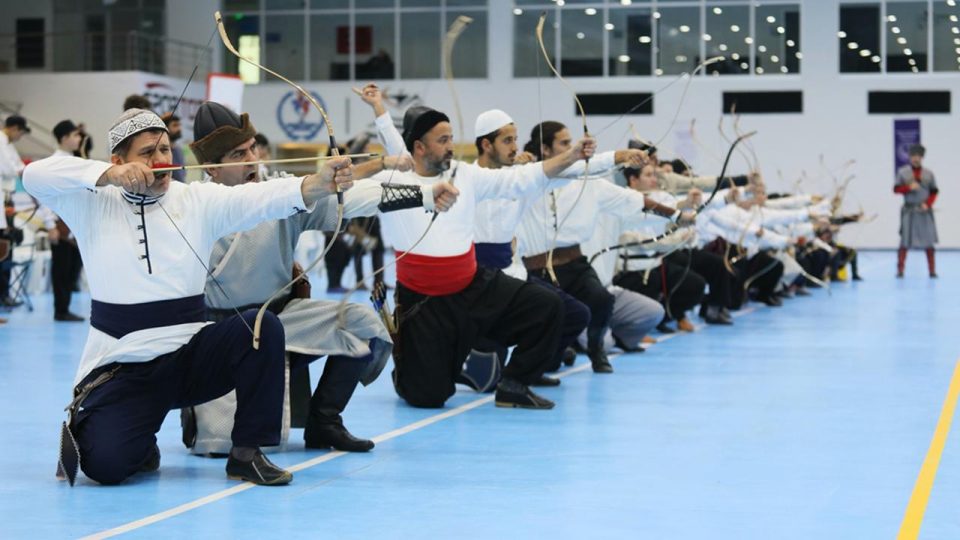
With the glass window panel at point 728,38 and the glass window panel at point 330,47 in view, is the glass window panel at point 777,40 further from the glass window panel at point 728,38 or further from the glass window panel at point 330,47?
the glass window panel at point 330,47

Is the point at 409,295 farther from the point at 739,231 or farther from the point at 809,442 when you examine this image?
the point at 739,231

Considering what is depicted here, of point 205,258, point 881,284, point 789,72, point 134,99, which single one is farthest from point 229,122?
point 789,72

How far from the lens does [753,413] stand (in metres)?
6.05

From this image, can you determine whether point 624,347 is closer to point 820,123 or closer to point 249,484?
point 249,484

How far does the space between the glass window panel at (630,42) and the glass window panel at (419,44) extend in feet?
10.7

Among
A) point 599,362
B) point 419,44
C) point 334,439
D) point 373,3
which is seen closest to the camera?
point 334,439

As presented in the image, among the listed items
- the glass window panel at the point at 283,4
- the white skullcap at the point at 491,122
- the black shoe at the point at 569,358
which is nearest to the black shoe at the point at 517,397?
the white skullcap at the point at 491,122

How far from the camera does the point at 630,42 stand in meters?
26.3

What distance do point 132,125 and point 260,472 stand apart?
1139 mm

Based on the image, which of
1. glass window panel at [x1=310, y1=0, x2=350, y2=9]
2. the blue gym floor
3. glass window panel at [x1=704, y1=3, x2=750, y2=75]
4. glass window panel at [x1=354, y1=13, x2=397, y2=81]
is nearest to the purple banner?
glass window panel at [x1=704, y1=3, x2=750, y2=75]

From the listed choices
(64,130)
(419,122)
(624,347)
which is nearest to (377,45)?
(64,130)

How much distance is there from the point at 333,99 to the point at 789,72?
8.50m

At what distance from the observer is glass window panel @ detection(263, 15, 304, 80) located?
2720 cm

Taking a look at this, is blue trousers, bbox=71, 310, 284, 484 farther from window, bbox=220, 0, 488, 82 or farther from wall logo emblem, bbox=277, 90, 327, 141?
→ window, bbox=220, 0, 488, 82
